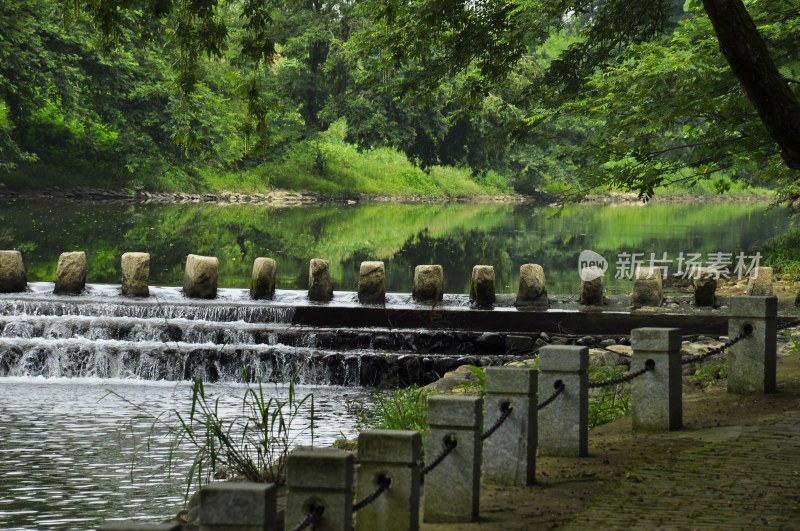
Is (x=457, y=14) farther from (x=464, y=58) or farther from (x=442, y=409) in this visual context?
(x=442, y=409)

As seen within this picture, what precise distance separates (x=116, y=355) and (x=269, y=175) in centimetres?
4728

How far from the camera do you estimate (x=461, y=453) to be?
24.0 feet

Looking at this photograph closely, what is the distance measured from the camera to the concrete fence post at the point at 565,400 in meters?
9.07

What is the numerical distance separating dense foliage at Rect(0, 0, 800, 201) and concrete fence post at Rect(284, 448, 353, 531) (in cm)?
542

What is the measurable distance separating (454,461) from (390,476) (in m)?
0.81

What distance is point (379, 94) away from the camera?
58.8 meters

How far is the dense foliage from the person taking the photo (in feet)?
51.5

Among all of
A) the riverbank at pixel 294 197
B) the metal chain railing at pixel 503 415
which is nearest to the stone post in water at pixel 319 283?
the metal chain railing at pixel 503 415

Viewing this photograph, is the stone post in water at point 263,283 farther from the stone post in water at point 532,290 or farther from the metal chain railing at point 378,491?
the metal chain railing at point 378,491

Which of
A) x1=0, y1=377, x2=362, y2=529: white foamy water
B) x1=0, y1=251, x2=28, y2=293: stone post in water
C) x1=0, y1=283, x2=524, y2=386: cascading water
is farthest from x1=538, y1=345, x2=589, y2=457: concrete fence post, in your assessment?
x1=0, y1=251, x2=28, y2=293: stone post in water

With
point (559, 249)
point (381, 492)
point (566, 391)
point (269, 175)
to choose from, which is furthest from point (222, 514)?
point (269, 175)

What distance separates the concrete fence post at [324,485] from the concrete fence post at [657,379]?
4.74 metres

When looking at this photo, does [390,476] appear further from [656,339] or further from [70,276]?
[70,276]

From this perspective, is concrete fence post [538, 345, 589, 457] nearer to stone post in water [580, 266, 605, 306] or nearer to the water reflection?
stone post in water [580, 266, 605, 306]
